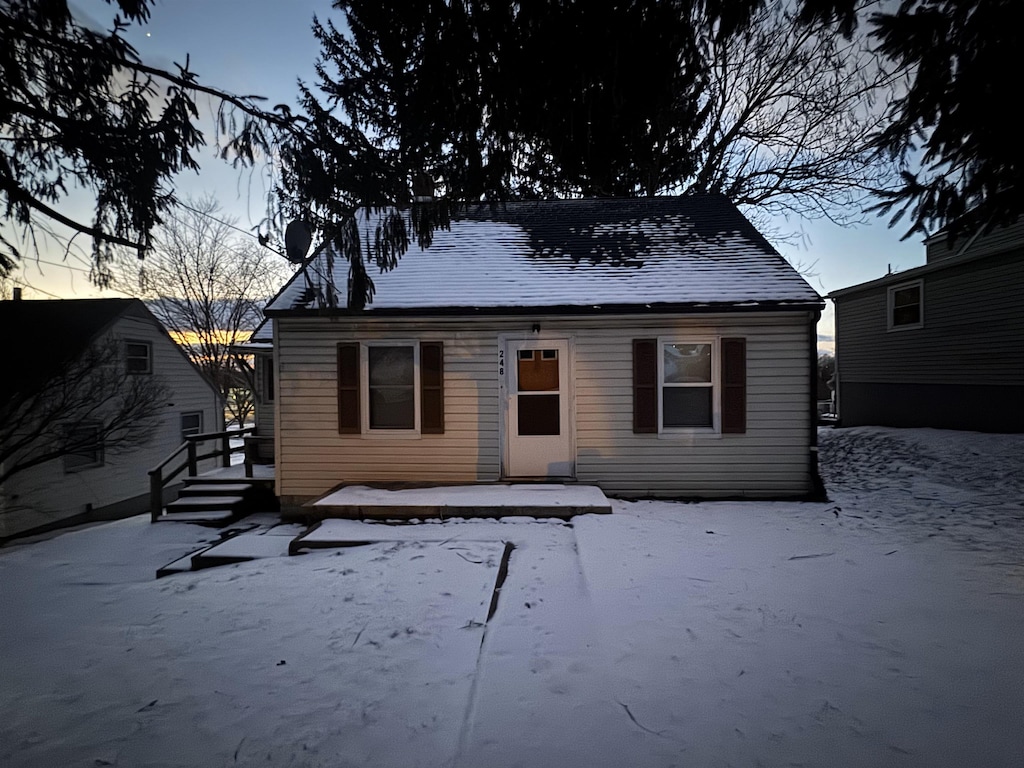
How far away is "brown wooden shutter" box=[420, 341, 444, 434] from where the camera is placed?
7.16m

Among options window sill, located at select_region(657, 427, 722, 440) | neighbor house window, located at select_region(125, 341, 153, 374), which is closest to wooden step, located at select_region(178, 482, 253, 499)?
window sill, located at select_region(657, 427, 722, 440)

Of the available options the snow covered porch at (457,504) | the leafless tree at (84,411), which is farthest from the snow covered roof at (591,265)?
the leafless tree at (84,411)

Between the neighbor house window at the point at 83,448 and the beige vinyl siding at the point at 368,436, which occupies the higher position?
the beige vinyl siding at the point at 368,436

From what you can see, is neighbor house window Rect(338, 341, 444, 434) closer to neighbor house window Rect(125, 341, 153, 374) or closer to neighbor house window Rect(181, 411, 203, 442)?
neighbor house window Rect(125, 341, 153, 374)

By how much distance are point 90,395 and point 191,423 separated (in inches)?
218

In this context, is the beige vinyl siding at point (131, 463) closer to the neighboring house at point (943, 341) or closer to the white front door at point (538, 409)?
the white front door at point (538, 409)

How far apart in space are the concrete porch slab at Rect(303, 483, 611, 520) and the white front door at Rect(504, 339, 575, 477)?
724mm

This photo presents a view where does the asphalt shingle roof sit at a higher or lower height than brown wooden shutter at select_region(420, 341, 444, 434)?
higher

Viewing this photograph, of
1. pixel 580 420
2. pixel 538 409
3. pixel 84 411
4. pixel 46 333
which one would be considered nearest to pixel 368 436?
pixel 538 409

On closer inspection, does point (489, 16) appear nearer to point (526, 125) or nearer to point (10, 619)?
point (526, 125)

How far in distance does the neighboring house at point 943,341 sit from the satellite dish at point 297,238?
43.7 feet

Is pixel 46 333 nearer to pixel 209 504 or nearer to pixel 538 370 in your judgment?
pixel 209 504

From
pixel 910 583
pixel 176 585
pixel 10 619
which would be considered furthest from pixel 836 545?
pixel 10 619

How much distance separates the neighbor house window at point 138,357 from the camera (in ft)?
51.8
